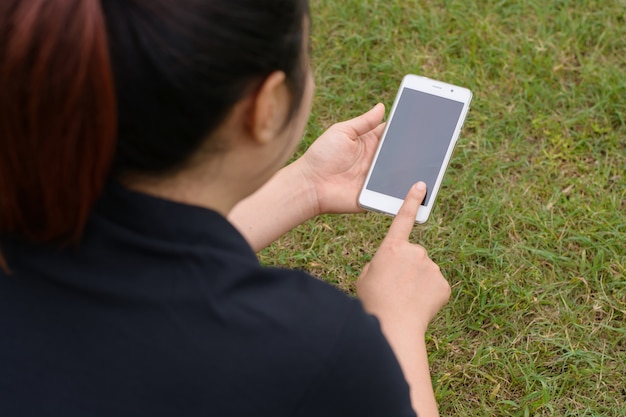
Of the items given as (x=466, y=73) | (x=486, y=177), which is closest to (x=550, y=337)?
(x=486, y=177)

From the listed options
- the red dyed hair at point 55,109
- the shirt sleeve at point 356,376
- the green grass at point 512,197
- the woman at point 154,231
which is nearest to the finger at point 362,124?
the green grass at point 512,197

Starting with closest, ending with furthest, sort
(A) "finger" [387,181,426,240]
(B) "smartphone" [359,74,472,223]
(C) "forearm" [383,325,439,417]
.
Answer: (C) "forearm" [383,325,439,417], (A) "finger" [387,181,426,240], (B) "smartphone" [359,74,472,223]

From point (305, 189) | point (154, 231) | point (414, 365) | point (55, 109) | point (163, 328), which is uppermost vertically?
point (55, 109)

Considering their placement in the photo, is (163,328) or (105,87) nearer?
(105,87)

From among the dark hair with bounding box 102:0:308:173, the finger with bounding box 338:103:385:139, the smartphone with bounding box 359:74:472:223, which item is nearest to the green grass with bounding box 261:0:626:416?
the smartphone with bounding box 359:74:472:223

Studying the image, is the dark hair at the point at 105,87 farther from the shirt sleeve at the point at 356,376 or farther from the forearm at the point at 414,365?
the forearm at the point at 414,365

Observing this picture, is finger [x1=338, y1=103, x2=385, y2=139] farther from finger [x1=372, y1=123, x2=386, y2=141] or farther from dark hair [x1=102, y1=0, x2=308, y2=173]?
dark hair [x1=102, y1=0, x2=308, y2=173]

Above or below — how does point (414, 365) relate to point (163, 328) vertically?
below

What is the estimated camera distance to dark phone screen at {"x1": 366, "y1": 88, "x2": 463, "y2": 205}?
182cm

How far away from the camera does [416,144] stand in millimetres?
1879

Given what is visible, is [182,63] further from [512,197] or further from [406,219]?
[512,197]

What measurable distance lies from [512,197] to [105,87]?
1672 mm

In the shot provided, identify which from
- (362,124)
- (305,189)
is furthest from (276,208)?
(362,124)

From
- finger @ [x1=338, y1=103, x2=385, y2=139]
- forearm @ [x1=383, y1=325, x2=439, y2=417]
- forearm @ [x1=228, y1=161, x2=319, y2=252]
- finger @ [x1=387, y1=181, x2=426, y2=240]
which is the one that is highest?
finger @ [x1=338, y1=103, x2=385, y2=139]
